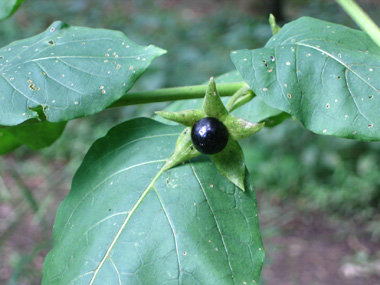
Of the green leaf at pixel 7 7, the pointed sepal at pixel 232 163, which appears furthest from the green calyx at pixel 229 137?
the green leaf at pixel 7 7

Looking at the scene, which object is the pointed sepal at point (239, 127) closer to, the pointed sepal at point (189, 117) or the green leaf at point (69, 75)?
the pointed sepal at point (189, 117)

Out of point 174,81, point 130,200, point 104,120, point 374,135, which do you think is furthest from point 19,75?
point 104,120

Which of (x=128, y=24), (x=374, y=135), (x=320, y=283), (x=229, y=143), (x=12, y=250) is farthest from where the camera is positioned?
(x=128, y=24)

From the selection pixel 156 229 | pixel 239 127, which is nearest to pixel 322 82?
pixel 239 127

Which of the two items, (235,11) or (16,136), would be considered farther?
(235,11)

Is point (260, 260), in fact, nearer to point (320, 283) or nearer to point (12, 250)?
point (320, 283)

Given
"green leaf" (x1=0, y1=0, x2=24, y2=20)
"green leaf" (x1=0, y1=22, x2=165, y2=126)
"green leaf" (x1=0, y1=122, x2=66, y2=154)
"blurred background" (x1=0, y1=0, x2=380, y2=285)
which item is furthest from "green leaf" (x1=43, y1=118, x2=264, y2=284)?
"blurred background" (x1=0, y1=0, x2=380, y2=285)
